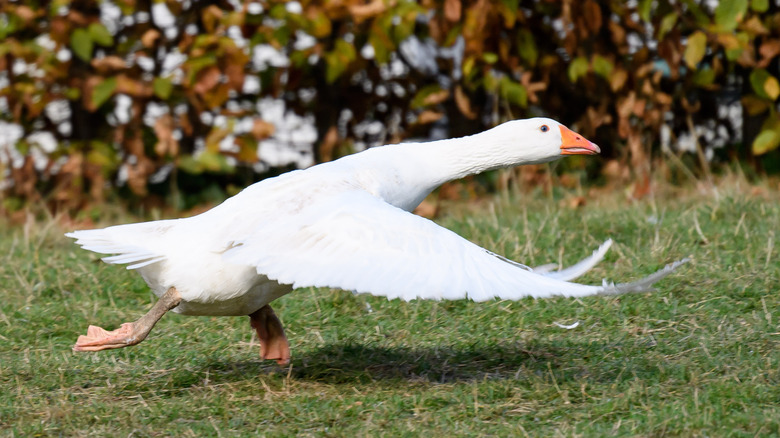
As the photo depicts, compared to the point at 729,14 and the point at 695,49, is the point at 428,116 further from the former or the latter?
the point at 729,14

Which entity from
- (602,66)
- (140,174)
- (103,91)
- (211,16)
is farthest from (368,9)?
(140,174)

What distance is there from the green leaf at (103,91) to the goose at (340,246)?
3.41 m

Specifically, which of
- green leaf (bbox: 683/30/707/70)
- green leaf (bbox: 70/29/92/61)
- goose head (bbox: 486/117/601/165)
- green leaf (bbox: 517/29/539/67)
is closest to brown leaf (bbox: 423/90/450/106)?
green leaf (bbox: 517/29/539/67)

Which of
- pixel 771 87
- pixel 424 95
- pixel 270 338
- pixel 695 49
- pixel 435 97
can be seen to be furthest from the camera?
pixel 424 95

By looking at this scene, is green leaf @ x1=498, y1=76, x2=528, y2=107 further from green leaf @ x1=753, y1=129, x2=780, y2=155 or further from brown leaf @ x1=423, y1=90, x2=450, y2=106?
green leaf @ x1=753, y1=129, x2=780, y2=155

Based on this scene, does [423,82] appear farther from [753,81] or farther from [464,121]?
[753,81]

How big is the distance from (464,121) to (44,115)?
333 centimetres

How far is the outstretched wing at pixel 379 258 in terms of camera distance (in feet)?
11.5

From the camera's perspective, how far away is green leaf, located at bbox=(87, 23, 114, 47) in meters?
7.25

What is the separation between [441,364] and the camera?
14.6ft

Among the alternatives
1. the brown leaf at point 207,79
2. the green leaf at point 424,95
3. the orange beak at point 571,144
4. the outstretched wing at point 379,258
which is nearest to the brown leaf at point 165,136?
the brown leaf at point 207,79

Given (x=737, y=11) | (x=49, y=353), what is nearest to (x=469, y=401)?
(x=49, y=353)

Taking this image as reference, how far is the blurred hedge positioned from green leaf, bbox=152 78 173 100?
0.03 ft

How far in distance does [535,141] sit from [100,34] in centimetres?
383
